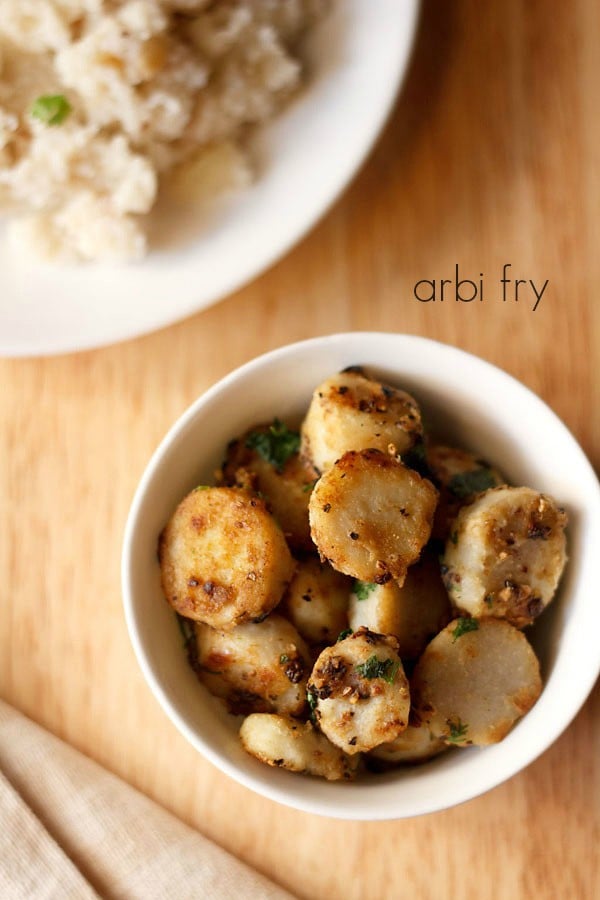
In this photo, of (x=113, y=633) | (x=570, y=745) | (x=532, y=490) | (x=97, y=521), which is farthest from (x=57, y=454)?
(x=570, y=745)

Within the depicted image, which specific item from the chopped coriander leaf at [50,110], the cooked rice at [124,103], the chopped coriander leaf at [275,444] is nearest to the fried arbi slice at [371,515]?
the chopped coriander leaf at [275,444]

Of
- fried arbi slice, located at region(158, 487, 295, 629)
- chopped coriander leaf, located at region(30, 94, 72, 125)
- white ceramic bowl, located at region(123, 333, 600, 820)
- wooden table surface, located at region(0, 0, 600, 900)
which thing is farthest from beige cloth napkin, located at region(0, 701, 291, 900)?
chopped coriander leaf, located at region(30, 94, 72, 125)

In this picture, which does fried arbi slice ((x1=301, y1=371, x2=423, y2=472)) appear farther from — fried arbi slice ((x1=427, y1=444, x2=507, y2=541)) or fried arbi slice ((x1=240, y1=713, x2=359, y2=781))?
fried arbi slice ((x1=240, y1=713, x2=359, y2=781))

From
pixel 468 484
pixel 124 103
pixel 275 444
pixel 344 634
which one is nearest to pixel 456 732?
pixel 344 634

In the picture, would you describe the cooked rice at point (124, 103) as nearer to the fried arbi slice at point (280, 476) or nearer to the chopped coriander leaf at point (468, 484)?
the fried arbi slice at point (280, 476)

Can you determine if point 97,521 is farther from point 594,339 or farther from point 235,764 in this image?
point 594,339

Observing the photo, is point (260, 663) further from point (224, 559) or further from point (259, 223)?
point (259, 223)
